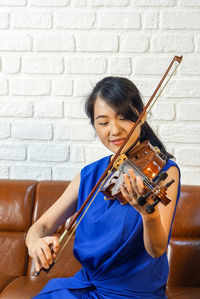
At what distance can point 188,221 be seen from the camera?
1.87m

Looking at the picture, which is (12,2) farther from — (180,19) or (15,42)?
(180,19)

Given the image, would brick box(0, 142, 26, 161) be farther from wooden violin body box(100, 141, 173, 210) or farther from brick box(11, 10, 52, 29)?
wooden violin body box(100, 141, 173, 210)

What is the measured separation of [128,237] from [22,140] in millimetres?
1020

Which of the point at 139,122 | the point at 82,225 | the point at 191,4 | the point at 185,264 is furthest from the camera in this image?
the point at 191,4

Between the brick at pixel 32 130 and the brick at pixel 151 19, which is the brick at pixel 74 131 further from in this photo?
the brick at pixel 151 19

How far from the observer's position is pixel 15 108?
7.16ft

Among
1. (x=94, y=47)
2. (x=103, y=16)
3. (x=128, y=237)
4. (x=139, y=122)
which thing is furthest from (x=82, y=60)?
(x=128, y=237)

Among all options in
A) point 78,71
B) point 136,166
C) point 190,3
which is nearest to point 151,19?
point 190,3

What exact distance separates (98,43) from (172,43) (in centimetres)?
36

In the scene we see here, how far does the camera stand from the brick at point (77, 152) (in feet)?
7.06

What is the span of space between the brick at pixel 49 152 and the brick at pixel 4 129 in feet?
0.47

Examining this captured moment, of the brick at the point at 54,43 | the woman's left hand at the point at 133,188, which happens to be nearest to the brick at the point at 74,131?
the brick at the point at 54,43

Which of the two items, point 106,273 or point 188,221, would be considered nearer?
point 106,273

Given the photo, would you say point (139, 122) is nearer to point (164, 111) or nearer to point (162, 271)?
point (162, 271)
